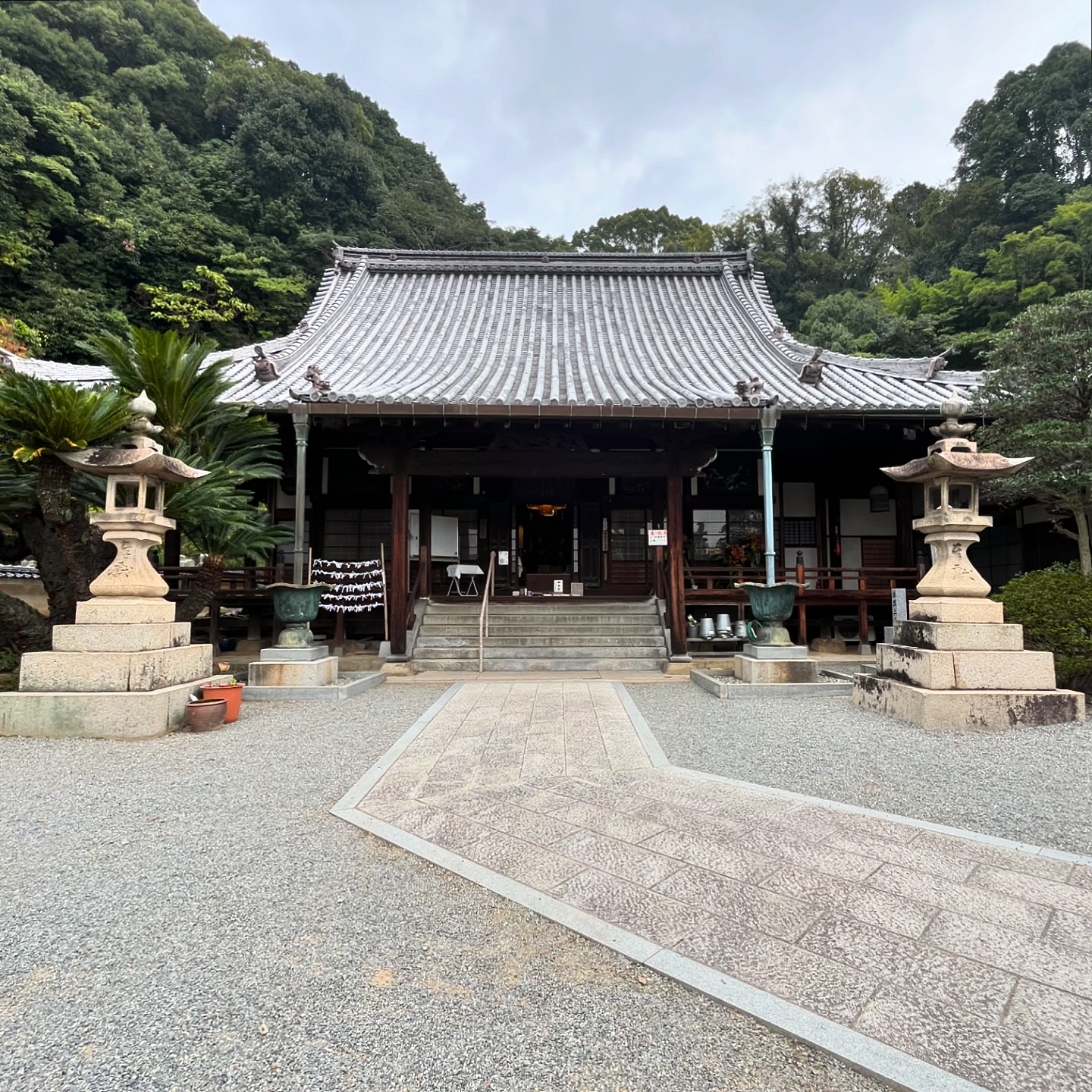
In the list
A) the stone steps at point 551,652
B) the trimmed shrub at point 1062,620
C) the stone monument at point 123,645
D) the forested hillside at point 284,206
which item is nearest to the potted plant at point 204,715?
the stone monument at point 123,645

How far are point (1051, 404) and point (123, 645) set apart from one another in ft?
33.0

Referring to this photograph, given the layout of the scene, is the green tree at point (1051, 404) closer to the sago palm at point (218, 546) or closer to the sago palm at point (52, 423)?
the sago palm at point (218, 546)

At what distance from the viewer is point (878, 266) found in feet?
107

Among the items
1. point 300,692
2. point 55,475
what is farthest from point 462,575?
point 55,475

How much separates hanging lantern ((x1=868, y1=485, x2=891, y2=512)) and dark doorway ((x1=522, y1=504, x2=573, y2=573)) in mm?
6244

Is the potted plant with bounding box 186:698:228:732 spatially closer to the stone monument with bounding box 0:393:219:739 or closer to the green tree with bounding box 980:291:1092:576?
the stone monument with bounding box 0:393:219:739

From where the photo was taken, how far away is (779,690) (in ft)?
22.7

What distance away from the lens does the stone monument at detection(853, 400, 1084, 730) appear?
5.15 metres

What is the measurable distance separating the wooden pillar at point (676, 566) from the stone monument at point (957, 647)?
9.99 feet

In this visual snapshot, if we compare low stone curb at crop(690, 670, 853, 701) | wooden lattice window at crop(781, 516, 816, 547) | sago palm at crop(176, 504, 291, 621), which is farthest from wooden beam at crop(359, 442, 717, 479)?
low stone curb at crop(690, 670, 853, 701)

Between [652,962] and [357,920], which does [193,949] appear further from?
[652,962]

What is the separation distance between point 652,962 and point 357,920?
1.13 meters

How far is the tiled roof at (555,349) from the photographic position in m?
9.30

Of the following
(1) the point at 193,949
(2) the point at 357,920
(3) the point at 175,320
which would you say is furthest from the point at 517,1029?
(3) the point at 175,320
